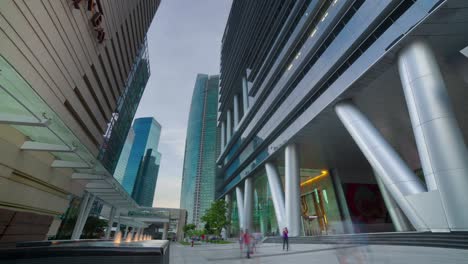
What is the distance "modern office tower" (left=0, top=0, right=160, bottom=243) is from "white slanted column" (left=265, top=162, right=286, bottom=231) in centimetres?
1691

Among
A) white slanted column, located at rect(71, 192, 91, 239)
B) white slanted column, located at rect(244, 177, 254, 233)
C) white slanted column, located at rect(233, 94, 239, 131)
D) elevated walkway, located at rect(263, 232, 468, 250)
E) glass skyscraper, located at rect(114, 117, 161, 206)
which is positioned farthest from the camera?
glass skyscraper, located at rect(114, 117, 161, 206)

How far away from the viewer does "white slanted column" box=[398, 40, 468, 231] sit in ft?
30.3

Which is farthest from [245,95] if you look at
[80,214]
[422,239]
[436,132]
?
[422,239]

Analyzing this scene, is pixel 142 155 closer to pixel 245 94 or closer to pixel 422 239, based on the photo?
pixel 245 94

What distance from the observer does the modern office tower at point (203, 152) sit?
14475 centimetres

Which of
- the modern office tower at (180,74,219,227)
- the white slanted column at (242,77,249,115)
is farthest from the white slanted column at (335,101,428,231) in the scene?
the modern office tower at (180,74,219,227)

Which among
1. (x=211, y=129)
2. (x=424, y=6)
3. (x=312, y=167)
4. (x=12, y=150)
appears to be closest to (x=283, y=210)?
(x=312, y=167)

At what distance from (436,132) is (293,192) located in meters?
14.1

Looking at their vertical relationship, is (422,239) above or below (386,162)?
below

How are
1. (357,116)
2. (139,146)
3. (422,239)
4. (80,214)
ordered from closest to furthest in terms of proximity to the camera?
(422,239) < (357,116) < (80,214) < (139,146)

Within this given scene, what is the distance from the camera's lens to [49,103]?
35.0 feet

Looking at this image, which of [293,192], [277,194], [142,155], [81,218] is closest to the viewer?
[81,218]

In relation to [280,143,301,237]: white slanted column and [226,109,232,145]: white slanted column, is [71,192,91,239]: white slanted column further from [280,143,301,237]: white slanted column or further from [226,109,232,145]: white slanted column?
[226,109,232,145]: white slanted column

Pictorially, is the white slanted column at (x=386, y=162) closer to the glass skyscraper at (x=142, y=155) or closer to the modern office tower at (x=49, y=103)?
the modern office tower at (x=49, y=103)
